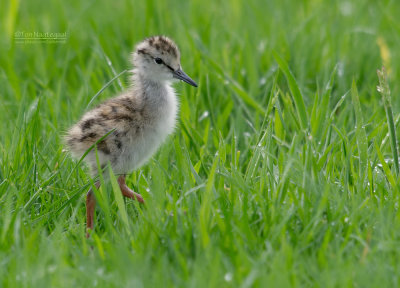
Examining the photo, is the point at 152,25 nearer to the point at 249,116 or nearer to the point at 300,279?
the point at 249,116

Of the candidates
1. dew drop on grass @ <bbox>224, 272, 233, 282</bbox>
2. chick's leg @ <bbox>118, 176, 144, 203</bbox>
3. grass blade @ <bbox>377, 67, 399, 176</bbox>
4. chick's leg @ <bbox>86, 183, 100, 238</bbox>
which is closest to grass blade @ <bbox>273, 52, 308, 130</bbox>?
grass blade @ <bbox>377, 67, 399, 176</bbox>

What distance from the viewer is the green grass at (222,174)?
3385 mm

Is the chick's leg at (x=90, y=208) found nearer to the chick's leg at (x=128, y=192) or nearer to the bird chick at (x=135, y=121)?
the bird chick at (x=135, y=121)

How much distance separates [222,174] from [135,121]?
810 mm

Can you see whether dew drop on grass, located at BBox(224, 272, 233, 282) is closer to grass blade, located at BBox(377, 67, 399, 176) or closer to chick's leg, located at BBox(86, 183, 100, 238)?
chick's leg, located at BBox(86, 183, 100, 238)

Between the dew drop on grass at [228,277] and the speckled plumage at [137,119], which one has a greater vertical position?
the speckled plumage at [137,119]

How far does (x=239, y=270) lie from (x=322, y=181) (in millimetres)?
962

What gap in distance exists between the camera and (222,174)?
392cm

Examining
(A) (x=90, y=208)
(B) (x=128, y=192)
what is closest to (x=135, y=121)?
(B) (x=128, y=192)

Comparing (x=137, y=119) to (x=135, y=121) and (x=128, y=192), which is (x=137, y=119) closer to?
(x=135, y=121)

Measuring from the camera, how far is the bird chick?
14.2ft

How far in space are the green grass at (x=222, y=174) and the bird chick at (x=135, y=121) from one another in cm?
14

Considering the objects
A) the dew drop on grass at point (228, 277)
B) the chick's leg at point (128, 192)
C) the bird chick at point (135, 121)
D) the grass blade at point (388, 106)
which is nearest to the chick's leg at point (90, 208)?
the bird chick at point (135, 121)

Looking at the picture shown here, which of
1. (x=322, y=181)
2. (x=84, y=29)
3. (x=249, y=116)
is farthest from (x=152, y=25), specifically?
(x=322, y=181)
